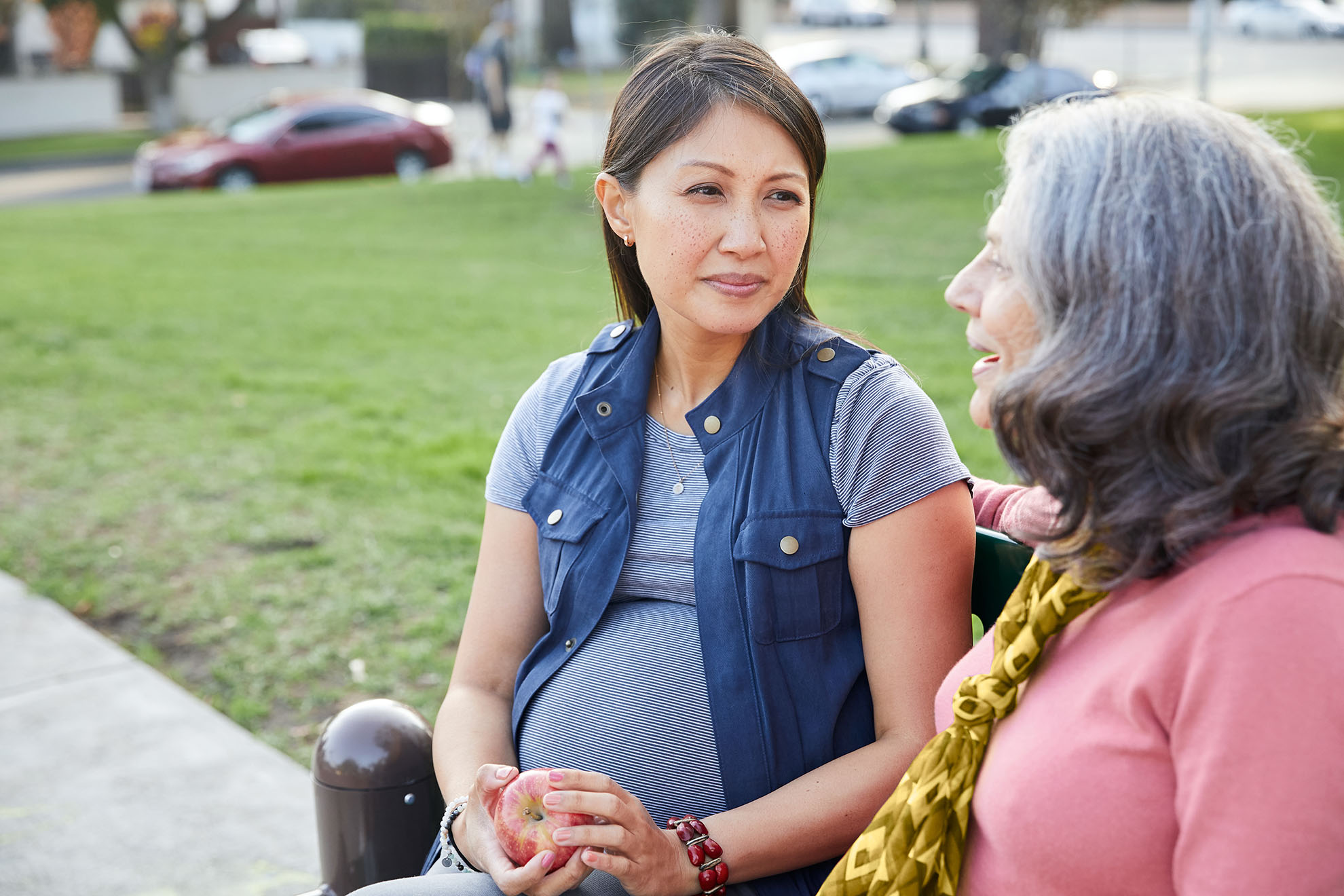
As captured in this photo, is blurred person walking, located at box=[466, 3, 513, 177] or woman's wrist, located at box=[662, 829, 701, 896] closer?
woman's wrist, located at box=[662, 829, 701, 896]

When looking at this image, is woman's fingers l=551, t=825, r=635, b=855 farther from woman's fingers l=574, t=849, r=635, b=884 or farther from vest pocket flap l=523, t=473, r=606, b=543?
vest pocket flap l=523, t=473, r=606, b=543

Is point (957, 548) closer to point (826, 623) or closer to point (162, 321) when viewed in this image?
point (826, 623)

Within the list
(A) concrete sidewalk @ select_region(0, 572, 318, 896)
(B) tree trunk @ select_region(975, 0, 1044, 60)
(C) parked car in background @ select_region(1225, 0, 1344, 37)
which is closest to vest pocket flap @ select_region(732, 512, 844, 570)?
(A) concrete sidewalk @ select_region(0, 572, 318, 896)

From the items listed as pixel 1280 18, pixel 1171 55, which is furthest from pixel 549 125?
pixel 1280 18

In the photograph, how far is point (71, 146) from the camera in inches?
1073

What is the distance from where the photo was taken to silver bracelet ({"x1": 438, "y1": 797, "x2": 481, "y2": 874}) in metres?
2.02

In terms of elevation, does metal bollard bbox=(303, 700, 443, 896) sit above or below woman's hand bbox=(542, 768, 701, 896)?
below

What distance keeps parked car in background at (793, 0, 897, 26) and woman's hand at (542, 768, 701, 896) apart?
48725 mm

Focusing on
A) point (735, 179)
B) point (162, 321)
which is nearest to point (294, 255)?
point (162, 321)

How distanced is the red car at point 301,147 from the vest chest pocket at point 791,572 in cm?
1997

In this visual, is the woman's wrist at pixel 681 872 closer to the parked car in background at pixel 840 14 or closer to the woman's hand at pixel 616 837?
the woman's hand at pixel 616 837

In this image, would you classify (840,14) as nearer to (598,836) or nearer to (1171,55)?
(1171,55)

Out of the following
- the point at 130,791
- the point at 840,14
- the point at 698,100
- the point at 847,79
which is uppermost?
the point at 840,14

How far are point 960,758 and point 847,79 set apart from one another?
27.4 metres
